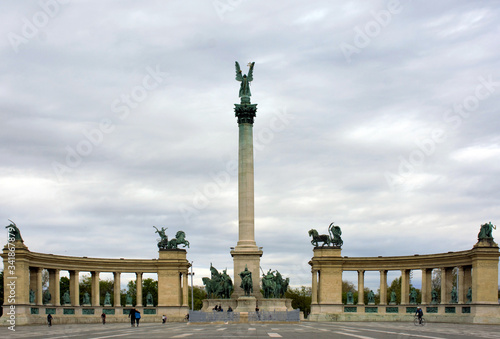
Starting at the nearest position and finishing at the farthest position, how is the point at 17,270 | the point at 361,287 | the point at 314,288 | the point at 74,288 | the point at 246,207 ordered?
the point at 17,270 → the point at 246,207 → the point at 74,288 → the point at 361,287 → the point at 314,288

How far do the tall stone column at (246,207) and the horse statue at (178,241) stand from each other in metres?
13.1

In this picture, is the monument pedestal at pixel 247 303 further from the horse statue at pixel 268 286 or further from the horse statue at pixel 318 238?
the horse statue at pixel 318 238

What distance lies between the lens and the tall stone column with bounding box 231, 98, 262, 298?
85.9 meters

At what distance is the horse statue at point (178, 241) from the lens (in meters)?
97.8

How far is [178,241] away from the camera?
9806 cm

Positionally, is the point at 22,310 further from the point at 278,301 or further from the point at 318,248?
the point at 318,248

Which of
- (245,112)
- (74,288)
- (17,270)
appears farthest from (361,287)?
(17,270)

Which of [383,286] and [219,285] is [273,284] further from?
[383,286]

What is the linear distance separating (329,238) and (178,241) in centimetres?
2241

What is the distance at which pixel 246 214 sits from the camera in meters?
88.4

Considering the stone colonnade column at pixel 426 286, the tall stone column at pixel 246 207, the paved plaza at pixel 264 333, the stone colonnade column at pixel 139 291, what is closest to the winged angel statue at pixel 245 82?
the tall stone column at pixel 246 207

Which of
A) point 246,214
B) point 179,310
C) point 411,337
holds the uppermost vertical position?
point 246,214

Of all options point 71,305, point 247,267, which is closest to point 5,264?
point 71,305

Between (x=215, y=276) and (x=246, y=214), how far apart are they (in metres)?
9.19
